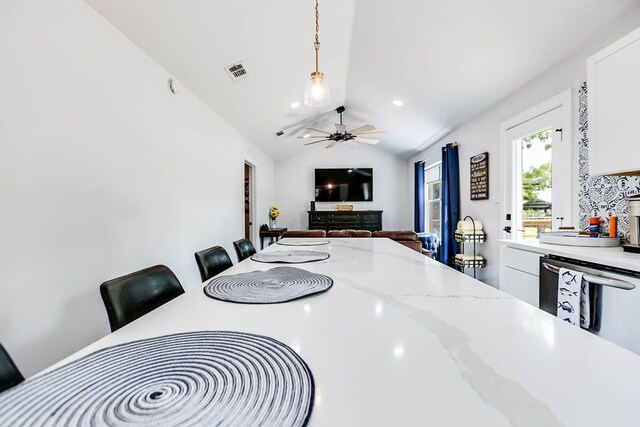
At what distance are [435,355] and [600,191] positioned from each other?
2257 mm

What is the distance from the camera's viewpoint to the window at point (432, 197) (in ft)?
17.7

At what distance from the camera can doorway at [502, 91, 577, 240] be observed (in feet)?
7.16

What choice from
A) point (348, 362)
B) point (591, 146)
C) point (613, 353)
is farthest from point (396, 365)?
point (591, 146)

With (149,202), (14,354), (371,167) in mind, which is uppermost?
(371,167)

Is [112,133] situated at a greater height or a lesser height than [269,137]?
lesser

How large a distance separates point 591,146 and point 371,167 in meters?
5.25

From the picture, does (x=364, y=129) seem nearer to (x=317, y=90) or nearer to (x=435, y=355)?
(x=317, y=90)

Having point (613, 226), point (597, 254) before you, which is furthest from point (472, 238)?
point (597, 254)

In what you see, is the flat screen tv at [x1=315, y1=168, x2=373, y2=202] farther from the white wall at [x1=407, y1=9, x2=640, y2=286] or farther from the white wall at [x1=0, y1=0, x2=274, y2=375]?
the white wall at [x1=0, y1=0, x2=274, y2=375]

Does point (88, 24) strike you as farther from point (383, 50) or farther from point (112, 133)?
point (383, 50)

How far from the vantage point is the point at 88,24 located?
1609 mm

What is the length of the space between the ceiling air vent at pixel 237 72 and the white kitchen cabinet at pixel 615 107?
105 inches

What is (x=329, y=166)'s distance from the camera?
6902 mm

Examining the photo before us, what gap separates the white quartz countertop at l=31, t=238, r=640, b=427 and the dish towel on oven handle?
92cm
